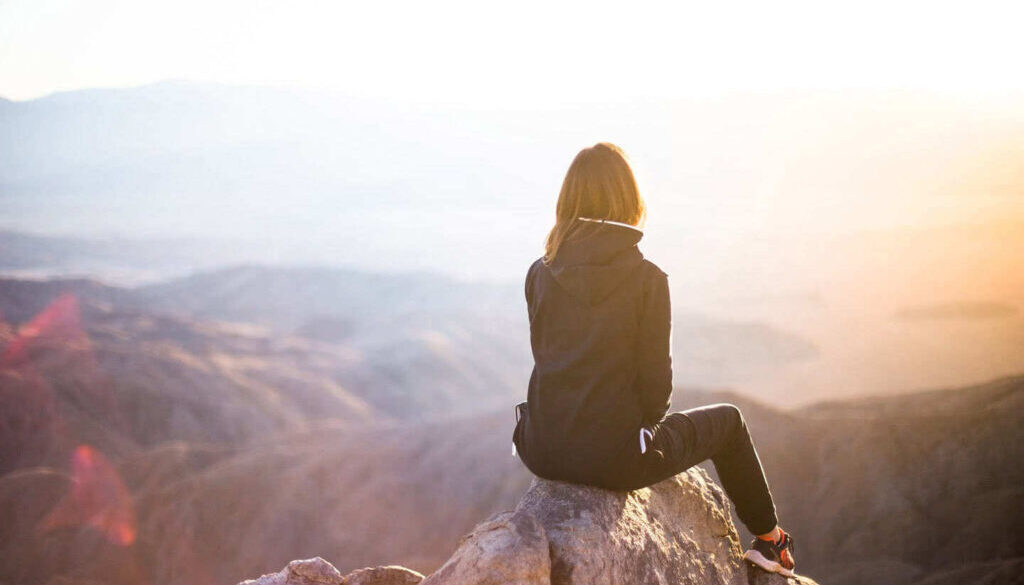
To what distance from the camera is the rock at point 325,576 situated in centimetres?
471

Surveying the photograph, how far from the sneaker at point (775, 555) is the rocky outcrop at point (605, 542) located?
158mm

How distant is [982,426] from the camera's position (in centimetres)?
2308

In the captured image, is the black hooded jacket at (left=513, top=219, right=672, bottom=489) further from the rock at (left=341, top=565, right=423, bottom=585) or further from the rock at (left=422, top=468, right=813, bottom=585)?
the rock at (left=341, top=565, right=423, bottom=585)

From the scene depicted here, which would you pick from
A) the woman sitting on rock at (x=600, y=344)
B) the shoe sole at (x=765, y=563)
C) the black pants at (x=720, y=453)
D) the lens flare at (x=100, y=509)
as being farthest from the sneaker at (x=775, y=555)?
the lens flare at (x=100, y=509)

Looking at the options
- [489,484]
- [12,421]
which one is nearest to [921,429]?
[489,484]

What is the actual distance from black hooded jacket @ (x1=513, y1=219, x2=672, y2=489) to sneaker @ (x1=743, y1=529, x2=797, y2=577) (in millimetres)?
993

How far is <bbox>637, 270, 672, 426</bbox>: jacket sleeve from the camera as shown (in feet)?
10.4

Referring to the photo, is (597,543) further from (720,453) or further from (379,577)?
(379,577)

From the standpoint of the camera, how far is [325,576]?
15.6 ft

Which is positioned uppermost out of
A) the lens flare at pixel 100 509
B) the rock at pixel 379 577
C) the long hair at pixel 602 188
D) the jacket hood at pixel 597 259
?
the long hair at pixel 602 188

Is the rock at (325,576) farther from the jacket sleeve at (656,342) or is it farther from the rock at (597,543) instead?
the jacket sleeve at (656,342)

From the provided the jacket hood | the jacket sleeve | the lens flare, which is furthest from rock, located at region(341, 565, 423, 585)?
the lens flare

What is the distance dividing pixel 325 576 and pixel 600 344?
7.96 feet

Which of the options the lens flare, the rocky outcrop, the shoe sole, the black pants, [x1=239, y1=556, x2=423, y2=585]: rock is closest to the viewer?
the rocky outcrop
